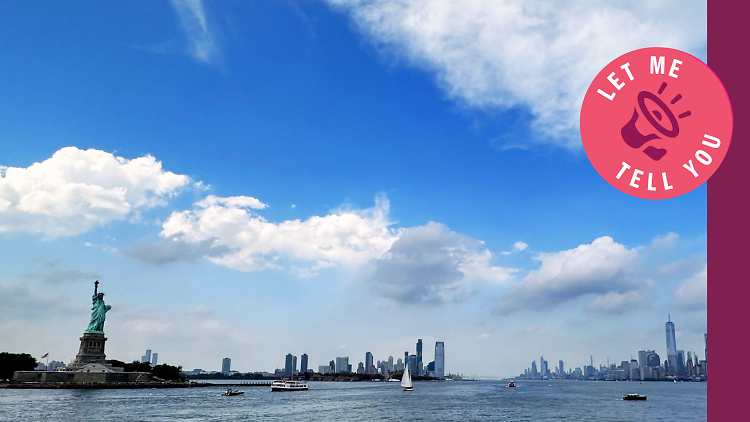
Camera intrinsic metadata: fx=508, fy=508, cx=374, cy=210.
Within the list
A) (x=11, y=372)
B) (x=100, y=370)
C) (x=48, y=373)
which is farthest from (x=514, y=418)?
(x=11, y=372)

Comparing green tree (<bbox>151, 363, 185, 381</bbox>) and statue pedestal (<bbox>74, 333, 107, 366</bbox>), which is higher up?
statue pedestal (<bbox>74, 333, 107, 366</bbox>)

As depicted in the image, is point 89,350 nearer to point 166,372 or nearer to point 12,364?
point 12,364

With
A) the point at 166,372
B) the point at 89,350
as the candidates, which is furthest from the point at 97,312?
the point at 166,372

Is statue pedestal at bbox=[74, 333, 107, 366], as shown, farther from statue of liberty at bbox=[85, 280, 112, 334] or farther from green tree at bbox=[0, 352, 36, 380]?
green tree at bbox=[0, 352, 36, 380]

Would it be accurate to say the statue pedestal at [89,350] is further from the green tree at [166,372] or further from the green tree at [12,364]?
the green tree at [166,372]

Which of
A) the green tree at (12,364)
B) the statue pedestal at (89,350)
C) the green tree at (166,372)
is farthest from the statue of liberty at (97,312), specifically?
the green tree at (166,372)

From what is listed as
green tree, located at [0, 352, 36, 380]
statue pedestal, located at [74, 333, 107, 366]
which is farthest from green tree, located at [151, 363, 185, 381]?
statue pedestal, located at [74, 333, 107, 366]
